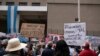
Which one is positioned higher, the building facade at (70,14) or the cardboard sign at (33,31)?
the building facade at (70,14)

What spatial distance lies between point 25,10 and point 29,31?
13.4 m

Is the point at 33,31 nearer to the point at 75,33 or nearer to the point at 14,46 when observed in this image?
the point at 75,33

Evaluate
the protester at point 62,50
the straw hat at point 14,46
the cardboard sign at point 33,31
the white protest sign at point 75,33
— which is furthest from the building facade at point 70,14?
the straw hat at point 14,46

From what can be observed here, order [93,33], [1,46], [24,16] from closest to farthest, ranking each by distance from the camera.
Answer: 1. [1,46]
2. [93,33]
3. [24,16]

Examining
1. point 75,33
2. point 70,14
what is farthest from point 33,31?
point 70,14

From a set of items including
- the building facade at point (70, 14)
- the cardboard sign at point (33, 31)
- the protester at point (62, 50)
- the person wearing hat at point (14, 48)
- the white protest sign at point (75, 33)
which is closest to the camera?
the person wearing hat at point (14, 48)

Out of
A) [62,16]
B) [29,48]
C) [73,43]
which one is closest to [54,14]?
[62,16]

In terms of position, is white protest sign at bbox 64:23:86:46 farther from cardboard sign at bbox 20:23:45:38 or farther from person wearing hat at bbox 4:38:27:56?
person wearing hat at bbox 4:38:27:56

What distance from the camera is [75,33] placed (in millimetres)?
13945

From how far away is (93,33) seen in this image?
3111 centimetres

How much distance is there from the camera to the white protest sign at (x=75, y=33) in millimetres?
13672

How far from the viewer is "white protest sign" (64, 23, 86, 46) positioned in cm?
1367

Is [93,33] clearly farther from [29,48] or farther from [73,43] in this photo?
[73,43]

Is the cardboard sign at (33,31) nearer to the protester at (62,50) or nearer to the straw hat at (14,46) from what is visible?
the protester at (62,50)
